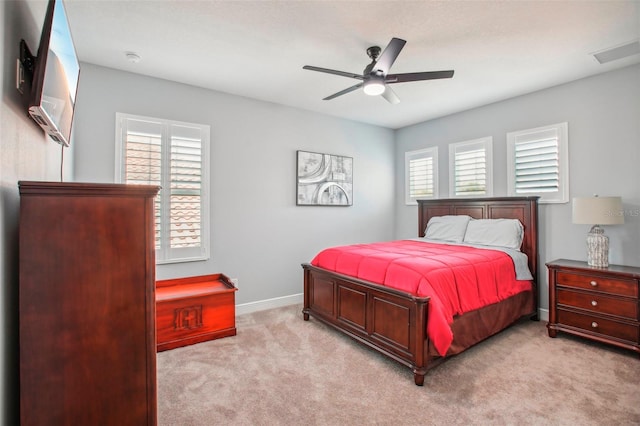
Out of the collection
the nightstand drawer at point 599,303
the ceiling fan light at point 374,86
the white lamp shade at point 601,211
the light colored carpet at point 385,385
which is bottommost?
the light colored carpet at point 385,385

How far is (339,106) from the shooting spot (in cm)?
436

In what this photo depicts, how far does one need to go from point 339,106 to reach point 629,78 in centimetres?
308

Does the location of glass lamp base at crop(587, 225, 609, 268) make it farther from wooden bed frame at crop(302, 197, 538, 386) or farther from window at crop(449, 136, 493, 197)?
window at crop(449, 136, 493, 197)

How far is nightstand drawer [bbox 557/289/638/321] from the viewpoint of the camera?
9.02 feet

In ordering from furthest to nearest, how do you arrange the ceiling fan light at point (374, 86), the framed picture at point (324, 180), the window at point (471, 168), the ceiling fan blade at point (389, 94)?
1. the framed picture at point (324, 180)
2. the window at point (471, 168)
3. the ceiling fan blade at point (389, 94)
4. the ceiling fan light at point (374, 86)

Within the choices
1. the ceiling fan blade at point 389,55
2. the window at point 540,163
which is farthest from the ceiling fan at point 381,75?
the window at point 540,163

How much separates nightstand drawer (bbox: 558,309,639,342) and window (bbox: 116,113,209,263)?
3.85 metres

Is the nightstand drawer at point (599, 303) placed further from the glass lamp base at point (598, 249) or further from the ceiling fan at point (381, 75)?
the ceiling fan at point (381, 75)

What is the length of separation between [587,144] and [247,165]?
12.7 ft

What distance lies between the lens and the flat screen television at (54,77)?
1.25 metres

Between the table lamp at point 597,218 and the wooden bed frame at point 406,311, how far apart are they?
23.6 inches

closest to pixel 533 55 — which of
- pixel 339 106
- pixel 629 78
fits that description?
pixel 629 78

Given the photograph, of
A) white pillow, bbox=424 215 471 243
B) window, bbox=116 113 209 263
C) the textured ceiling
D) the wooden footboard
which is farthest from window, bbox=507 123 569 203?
window, bbox=116 113 209 263

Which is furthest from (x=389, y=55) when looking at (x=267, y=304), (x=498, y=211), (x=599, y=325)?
(x=267, y=304)
